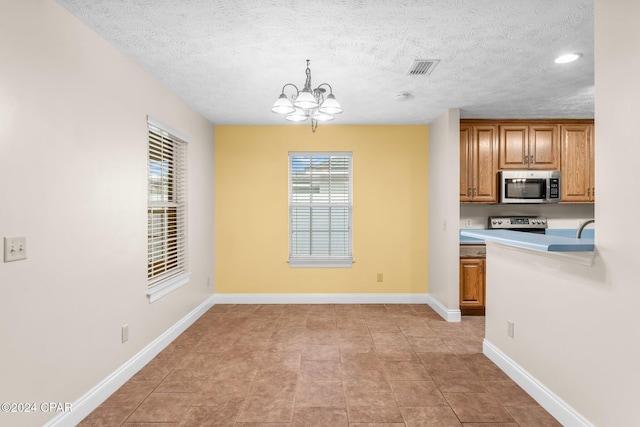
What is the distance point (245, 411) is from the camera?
229 cm

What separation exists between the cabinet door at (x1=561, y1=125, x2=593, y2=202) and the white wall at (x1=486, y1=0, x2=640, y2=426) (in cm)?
300

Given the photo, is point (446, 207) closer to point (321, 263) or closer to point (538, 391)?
point (321, 263)

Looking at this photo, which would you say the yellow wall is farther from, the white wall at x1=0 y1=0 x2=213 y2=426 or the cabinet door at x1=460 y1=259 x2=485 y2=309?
the white wall at x1=0 y1=0 x2=213 y2=426

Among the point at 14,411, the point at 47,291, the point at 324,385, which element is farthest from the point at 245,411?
the point at 47,291

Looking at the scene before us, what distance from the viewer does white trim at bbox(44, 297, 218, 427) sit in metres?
2.09

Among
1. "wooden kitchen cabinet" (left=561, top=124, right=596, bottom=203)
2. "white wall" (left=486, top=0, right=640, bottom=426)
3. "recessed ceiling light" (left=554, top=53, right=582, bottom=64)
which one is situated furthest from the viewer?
"wooden kitchen cabinet" (left=561, top=124, right=596, bottom=203)

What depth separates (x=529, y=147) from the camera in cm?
453

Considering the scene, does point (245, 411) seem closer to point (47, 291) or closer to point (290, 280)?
point (47, 291)

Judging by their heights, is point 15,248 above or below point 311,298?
above

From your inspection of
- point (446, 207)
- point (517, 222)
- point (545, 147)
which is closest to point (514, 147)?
point (545, 147)

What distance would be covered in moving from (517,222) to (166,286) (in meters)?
4.54

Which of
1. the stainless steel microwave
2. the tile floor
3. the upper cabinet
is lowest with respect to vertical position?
the tile floor

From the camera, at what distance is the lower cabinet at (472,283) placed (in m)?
4.29

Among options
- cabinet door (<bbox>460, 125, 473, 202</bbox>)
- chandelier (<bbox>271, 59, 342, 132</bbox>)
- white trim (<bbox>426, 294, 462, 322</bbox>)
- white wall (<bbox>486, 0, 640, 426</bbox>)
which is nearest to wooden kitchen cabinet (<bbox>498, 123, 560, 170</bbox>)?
cabinet door (<bbox>460, 125, 473, 202</bbox>)
